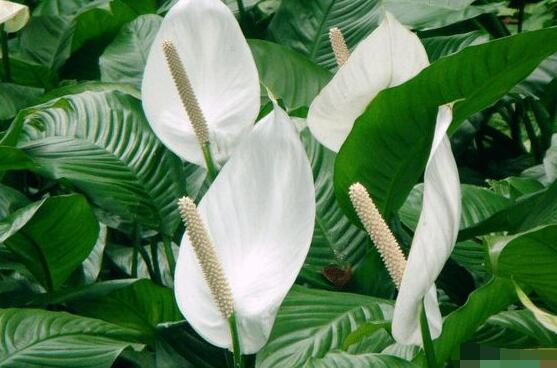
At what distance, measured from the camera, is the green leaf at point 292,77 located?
1218mm

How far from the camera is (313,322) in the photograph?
2.72ft

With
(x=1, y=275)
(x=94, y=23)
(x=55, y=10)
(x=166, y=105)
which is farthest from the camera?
(x=55, y=10)

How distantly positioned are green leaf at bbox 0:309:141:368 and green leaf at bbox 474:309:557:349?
29cm

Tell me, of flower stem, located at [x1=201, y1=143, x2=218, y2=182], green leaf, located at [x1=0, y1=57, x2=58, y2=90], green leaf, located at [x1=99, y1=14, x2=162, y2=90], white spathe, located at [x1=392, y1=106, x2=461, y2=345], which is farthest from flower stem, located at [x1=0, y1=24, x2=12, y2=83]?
white spathe, located at [x1=392, y1=106, x2=461, y2=345]

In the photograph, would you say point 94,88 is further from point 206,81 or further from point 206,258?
point 206,258

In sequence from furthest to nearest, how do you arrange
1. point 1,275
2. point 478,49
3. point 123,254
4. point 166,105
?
1. point 123,254
2. point 1,275
3. point 166,105
4. point 478,49

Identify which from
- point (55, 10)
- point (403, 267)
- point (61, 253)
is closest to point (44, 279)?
point (61, 253)

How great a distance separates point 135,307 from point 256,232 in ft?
0.76

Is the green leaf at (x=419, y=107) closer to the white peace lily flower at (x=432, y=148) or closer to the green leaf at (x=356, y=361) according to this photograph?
the white peace lily flower at (x=432, y=148)

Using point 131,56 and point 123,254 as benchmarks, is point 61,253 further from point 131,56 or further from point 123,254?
point 131,56

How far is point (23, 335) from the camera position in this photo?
86cm

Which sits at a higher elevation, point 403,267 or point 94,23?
point 403,267

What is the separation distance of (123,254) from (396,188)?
1.40 ft

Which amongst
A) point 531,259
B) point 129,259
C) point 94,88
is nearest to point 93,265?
point 129,259
